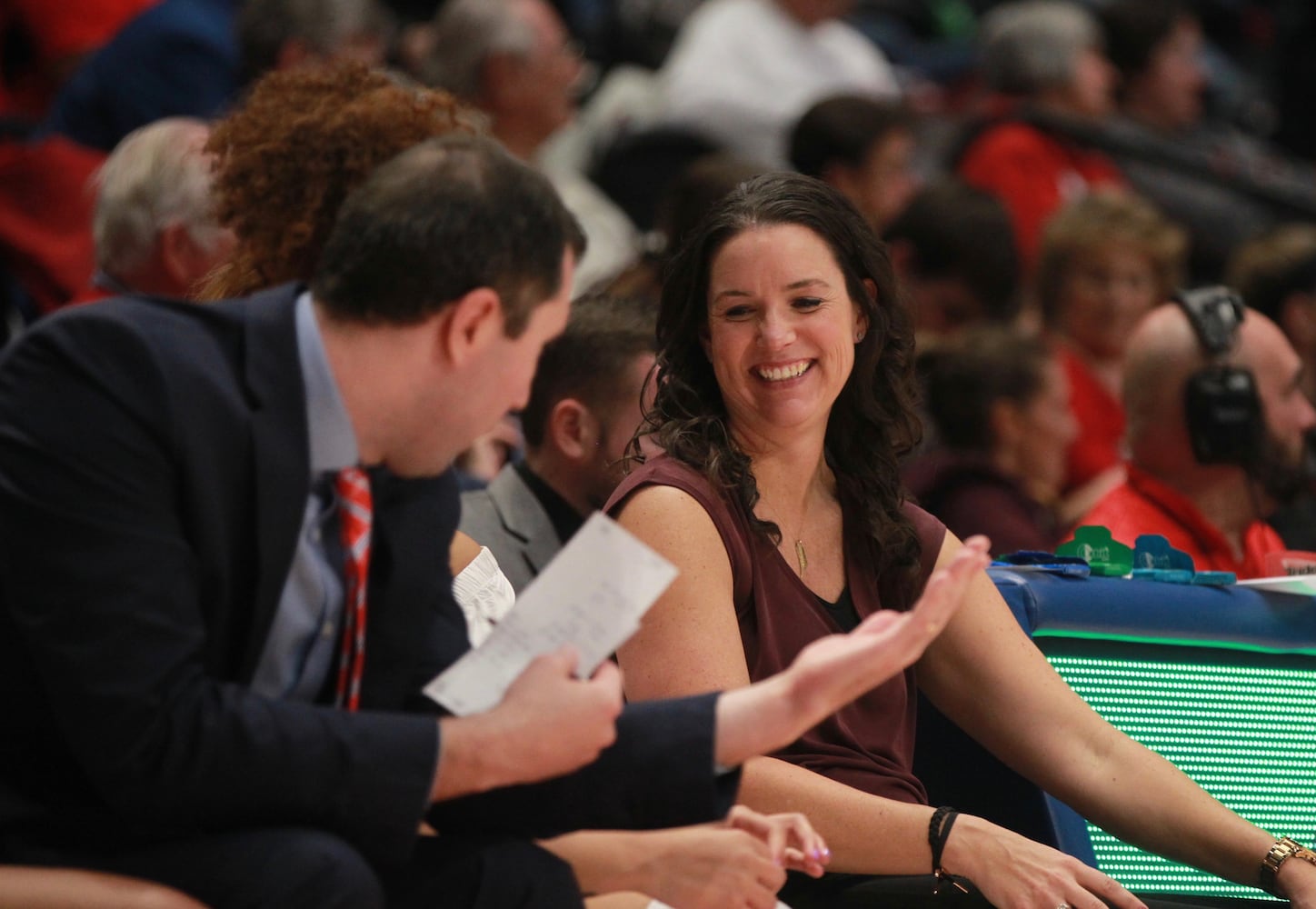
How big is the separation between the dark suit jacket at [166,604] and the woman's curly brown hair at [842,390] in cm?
92

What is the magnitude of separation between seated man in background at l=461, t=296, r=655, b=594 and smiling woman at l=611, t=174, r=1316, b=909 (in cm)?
46

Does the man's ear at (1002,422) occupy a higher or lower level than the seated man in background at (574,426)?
higher

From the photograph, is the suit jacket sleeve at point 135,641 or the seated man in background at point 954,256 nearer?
the suit jacket sleeve at point 135,641

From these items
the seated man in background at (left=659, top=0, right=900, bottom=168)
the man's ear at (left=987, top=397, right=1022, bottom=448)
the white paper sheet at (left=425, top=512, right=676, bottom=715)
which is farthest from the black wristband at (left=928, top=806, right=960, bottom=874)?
the seated man in background at (left=659, top=0, right=900, bottom=168)

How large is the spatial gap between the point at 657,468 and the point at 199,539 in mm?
984

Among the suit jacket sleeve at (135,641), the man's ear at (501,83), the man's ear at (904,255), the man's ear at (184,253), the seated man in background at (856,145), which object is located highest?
the seated man in background at (856,145)

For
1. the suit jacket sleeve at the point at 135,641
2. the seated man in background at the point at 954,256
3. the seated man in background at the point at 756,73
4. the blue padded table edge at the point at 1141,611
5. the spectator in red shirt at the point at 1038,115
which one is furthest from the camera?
the spectator in red shirt at the point at 1038,115

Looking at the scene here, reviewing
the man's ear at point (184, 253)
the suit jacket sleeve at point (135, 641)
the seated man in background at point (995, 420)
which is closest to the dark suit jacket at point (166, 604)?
the suit jacket sleeve at point (135, 641)

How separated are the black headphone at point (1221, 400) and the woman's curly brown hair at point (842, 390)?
1.00 metres

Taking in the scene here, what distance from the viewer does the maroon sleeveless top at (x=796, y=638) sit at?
8.34 ft

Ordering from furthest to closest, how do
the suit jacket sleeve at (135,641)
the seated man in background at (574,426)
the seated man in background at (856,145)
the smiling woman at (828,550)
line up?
the seated man in background at (856,145) → the seated man in background at (574,426) → the smiling woman at (828,550) → the suit jacket sleeve at (135,641)

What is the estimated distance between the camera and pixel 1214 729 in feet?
9.75

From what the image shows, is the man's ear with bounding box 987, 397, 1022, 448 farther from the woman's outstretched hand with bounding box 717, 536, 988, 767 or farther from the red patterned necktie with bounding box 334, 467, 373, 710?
the red patterned necktie with bounding box 334, 467, 373, 710

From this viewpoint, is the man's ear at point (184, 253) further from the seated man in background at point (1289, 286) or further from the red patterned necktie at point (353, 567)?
the seated man in background at point (1289, 286)
